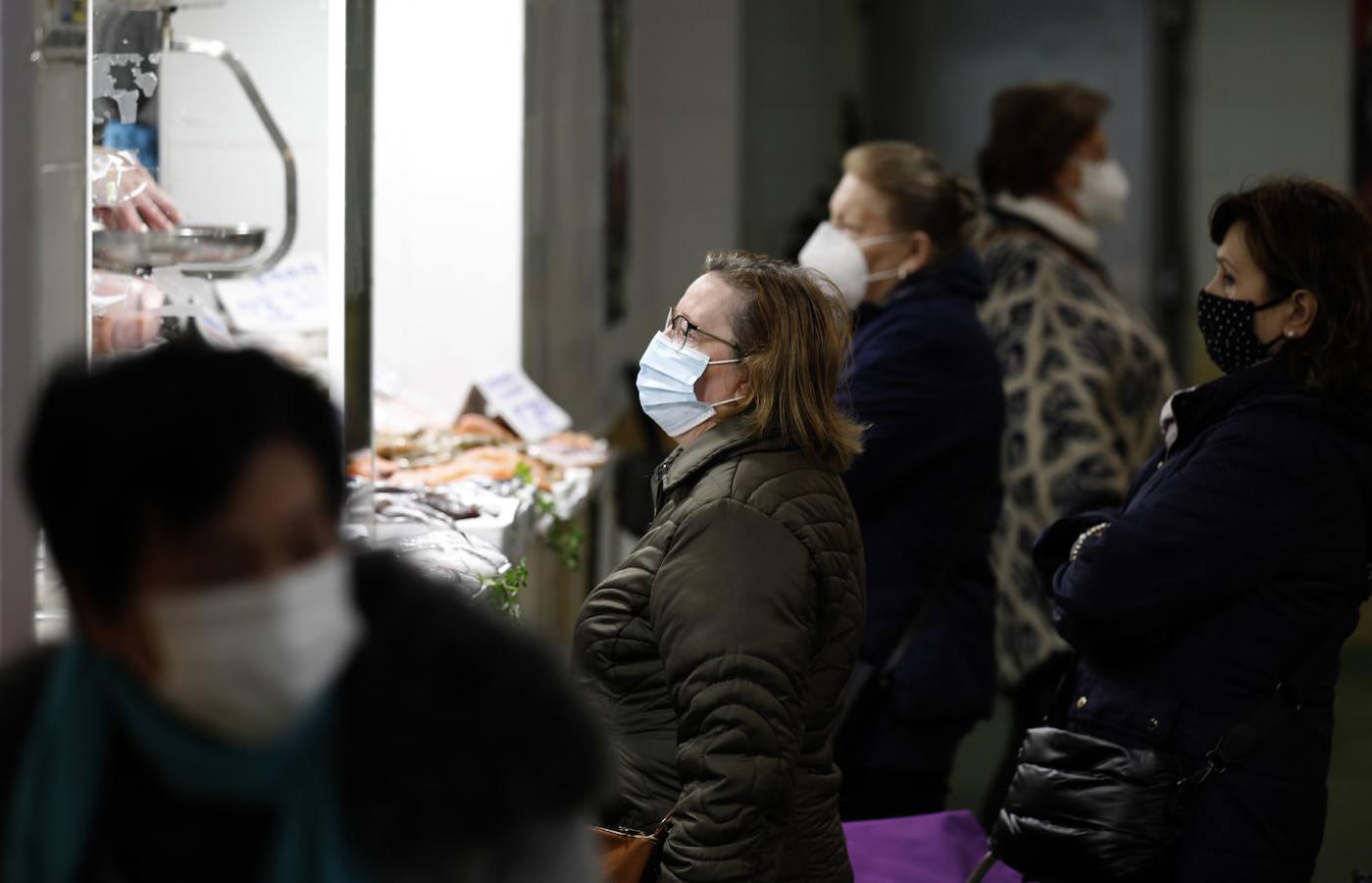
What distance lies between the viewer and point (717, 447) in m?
2.51

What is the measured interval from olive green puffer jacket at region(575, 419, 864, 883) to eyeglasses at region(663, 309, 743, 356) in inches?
4.9

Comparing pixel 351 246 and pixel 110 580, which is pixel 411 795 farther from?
pixel 351 246

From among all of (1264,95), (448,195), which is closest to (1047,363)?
(448,195)

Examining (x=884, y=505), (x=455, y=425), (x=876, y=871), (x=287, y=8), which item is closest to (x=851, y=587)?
(x=876, y=871)

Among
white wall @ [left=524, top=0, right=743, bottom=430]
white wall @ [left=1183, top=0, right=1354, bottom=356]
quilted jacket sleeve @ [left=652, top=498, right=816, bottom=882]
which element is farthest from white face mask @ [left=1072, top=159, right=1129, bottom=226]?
white wall @ [left=1183, top=0, right=1354, bottom=356]

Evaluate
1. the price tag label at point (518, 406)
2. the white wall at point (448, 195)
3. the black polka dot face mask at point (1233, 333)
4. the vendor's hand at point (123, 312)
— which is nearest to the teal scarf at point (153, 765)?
the vendor's hand at point (123, 312)

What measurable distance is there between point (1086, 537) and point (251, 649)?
1950mm

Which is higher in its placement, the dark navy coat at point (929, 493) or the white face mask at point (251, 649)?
the white face mask at point (251, 649)

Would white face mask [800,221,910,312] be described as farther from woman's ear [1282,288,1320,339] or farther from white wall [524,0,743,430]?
white wall [524,0,743,430]

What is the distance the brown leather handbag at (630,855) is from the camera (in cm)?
235

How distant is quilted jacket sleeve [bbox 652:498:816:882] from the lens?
229 centimetres

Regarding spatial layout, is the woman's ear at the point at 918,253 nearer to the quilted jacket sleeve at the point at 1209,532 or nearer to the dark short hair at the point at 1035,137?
the quilted jacket sleeve at the point at 1209,532

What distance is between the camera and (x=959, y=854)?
317 centimetres

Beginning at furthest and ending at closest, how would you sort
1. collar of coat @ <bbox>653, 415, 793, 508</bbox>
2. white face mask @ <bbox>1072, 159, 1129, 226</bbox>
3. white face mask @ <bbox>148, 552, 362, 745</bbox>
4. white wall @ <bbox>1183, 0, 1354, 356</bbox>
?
1. white wall @ <bbox>1183, 0, 1354, 356</bbox>
2. white face mask @ <bbox>1072, 159, 1129, 226</bbox>
3. collar of coat @ <bbox>653, 415, 793, 508</bbox>
4. white face mask @ <bbox>148, 552, 362, 745</bbox>
